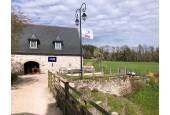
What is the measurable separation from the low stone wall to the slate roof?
22.3 feet

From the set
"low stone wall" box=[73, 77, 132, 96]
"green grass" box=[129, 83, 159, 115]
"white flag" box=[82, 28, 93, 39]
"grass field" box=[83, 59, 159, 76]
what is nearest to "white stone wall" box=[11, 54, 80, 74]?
"low stone wall" box=[73, 77, 132, 96]

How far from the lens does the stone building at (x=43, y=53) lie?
15461 millimetres

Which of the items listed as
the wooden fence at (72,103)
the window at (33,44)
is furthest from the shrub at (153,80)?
the window at (33,44)

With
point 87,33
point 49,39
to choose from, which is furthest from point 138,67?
point 87,33

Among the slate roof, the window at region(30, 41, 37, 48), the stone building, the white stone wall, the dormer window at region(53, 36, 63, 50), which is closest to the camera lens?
the white stone wall

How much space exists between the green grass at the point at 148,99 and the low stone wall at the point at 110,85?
1121 millimetres

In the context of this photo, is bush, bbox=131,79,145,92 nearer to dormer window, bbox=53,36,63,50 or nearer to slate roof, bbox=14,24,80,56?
slate roof, bbox=14,24,80,56

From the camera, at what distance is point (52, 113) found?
465 centimetres

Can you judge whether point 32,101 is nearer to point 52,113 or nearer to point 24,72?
point 52,113

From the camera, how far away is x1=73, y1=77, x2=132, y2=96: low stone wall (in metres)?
10.7

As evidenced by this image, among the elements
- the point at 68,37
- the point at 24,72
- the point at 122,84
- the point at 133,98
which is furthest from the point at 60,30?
the point at 133,98

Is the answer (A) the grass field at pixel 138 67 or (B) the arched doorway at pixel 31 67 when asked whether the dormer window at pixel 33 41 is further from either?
(A) the grass field at pixel 138 67

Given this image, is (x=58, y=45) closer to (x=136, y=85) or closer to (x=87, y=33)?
(x=87, y=33)
